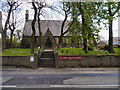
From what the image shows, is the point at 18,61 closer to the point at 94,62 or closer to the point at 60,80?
the point at 60,80

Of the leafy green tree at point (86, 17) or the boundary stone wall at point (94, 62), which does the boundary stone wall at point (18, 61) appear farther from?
the leafy green tree at point (86, 17)

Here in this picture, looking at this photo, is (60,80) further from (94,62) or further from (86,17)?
(86,17)

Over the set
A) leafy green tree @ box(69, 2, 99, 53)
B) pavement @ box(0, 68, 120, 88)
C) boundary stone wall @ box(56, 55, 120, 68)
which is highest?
leafy green tree @ box(69, 2, 99, 53)

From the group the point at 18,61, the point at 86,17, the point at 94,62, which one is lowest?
the point at 94,62

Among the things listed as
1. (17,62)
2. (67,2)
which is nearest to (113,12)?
(67,2)

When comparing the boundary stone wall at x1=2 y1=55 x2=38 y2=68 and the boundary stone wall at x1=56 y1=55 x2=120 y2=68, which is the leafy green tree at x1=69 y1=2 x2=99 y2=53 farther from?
the boundary stone wall at x1=2 y1=55 x2=38 y2=68

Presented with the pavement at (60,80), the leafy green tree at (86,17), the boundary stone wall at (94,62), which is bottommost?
the pavement at (60,80)

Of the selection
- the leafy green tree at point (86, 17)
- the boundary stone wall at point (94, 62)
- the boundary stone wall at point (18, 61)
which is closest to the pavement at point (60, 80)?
the boundary stone wall at point (18, 61)

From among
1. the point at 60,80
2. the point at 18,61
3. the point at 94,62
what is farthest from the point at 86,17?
the point at 18,61

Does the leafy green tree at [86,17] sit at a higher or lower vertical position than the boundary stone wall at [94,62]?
higher

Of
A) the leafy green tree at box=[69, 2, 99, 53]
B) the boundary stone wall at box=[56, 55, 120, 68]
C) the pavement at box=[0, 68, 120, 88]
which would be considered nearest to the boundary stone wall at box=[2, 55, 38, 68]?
the pavement at box=[0, 68, 120, 88]

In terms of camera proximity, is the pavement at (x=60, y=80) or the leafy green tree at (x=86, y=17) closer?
the pavement at (x=60, y=80)

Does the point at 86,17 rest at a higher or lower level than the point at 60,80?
higher

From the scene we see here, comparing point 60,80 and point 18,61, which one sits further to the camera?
point 18,61
